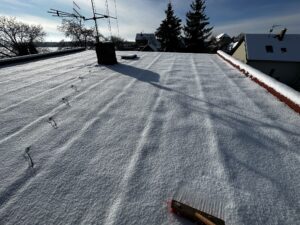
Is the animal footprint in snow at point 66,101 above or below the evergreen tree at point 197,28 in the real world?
below

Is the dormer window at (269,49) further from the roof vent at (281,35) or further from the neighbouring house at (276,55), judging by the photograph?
the roof vent at (281,35)

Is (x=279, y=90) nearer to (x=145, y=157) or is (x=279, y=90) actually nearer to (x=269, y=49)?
(x=145, y=157)

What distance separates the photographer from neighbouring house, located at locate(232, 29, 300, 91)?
24.0 meters

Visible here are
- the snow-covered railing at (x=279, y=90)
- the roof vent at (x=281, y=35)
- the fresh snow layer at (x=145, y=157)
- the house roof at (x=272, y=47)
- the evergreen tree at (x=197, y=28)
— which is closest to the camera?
the fresh snow layer at (x=145, y=157)

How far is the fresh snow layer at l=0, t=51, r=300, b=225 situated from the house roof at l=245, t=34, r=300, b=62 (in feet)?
78.5

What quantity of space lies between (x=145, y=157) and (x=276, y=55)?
28.6 meters

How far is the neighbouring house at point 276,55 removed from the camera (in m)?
24.0

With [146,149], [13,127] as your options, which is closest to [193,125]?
[146,149]

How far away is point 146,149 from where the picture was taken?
7.66 ft

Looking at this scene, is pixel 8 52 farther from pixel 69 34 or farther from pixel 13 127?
pixel 13 127

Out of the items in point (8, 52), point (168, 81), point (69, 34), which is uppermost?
point (69, 34)

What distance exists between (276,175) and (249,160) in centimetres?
28

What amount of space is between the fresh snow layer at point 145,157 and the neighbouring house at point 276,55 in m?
23.7

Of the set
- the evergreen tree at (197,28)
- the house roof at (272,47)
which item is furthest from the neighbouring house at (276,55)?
the evergreen tree at (197,28)
